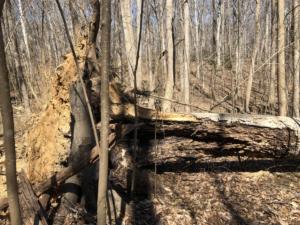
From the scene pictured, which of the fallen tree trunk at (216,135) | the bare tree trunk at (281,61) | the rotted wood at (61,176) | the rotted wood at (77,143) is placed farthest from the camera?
the bare tree trunk at (281,61)

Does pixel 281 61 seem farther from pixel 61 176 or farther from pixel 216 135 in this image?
pixel 61 176

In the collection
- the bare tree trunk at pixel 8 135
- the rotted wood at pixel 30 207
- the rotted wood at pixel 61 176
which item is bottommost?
the rotted wood at pixel 30 207

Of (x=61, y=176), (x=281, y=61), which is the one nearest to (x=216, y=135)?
(x=61, y=176)

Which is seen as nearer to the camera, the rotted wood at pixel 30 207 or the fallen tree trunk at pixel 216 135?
the rotted wood at pixel 30 207

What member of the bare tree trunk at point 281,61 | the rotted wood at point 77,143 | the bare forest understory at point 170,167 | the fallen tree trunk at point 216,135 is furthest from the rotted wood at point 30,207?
the bare tree trunk at point 281,61

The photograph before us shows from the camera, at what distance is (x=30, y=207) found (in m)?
3.80

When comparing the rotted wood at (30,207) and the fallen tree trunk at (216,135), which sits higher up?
the fallen tree trunk at (216,135)

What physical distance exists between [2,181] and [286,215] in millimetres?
3814

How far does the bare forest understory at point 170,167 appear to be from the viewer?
4.29 metres

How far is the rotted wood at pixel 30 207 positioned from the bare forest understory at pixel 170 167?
0.10 feet

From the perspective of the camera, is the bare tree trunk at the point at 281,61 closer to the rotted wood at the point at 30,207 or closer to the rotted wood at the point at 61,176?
the rotted wood at the point at 61,176

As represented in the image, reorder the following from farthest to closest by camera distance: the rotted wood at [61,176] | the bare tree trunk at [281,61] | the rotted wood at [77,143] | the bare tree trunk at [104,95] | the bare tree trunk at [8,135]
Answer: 1. the bare tree trunk at [281,61]
2. the rotted wood at [77,143]
3. the rotted wood at [61,176]
4. the bare tree trunk at [104,95]
5. the bare tree trunk at [8,135]

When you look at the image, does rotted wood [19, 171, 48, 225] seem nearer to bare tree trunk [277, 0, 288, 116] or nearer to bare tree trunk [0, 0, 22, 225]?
bare tree trunk [0, 0, 22, 225]

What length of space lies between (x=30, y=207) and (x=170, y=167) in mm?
2209
